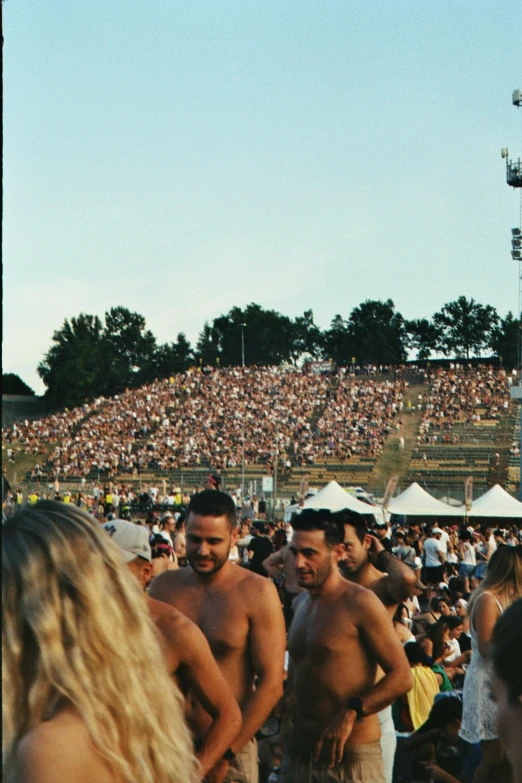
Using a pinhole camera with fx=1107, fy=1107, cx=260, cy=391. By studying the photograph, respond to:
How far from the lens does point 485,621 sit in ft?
16.5

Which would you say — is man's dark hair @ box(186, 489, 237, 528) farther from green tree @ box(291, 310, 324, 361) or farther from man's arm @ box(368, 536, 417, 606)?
green tree @ box(291, 310, 324, 361)

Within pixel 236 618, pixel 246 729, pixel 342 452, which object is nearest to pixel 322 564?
pixel 236 618

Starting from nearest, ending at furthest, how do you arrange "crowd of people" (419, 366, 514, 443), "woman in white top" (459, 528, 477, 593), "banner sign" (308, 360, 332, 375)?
1. "woman in white top" (459, 528, 477, 593)
2. "crowd of people" (419, 366, 514, 443)
3. "banner sign" (308, 360, 332, 375)

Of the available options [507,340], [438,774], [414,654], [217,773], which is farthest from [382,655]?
[507,340]

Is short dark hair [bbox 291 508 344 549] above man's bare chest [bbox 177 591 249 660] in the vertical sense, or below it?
above

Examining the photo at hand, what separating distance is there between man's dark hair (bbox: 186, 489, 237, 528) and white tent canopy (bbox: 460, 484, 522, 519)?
22.1 meters

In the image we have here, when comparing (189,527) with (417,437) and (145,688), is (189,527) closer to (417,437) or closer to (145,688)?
(145,688)

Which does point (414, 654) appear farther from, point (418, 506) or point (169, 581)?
point (418, 506)

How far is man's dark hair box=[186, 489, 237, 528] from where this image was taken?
15.8 feet

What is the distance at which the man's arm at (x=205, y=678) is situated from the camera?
11.9ft

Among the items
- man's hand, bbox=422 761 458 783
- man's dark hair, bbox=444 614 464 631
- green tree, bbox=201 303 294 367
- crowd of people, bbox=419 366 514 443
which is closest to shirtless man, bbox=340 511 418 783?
man's hand, bbox=422 761 458 783

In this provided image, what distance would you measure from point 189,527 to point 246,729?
89cm

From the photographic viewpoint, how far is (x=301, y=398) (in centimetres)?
7050

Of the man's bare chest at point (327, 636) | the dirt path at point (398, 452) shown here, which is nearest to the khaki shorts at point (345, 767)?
the man's bare chest at point (327, 636)
